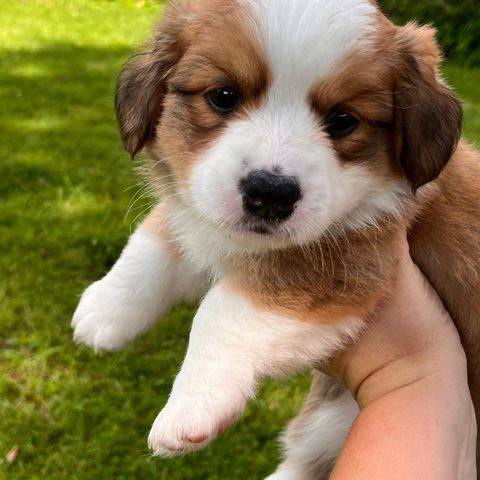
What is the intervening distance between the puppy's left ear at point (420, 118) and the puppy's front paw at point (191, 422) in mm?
872

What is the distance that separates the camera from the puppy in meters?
2.03

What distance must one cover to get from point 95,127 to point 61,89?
1.09 m

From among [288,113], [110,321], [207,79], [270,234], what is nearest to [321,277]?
[270,234]

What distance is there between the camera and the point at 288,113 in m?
2.07

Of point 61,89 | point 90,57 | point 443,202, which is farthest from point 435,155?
point 90,57

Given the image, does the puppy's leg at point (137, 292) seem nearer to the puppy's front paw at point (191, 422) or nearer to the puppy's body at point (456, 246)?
the puppy's front paw at point (191, 422)

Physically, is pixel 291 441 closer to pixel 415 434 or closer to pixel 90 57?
pixel 415 434

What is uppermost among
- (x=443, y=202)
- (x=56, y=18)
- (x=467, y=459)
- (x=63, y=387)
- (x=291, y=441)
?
(x=443, y=202)

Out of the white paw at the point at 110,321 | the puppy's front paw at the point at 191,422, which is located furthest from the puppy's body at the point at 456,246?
the white paw at the point at 110,321

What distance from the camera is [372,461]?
208cm

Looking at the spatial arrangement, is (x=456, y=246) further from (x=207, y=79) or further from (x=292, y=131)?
(x=207, y=79)

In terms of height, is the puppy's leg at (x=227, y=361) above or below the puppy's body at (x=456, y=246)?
below

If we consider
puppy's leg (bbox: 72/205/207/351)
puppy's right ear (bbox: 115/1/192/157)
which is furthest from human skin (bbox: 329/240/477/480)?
puppy's right ear (bbox: 115/1/192/157)

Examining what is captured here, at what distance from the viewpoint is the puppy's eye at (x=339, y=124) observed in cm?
212
